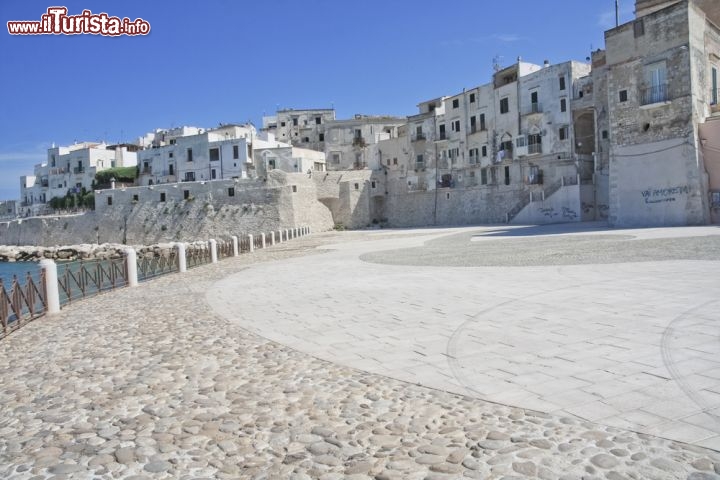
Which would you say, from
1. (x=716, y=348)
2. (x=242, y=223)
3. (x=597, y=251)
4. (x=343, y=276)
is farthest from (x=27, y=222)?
(x=716, y=348)

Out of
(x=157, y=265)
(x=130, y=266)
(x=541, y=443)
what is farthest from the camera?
(x=157, y=265)

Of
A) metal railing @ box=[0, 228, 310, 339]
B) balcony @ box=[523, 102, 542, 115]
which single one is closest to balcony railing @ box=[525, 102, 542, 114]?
balcony @ box=[523, 102, 542, 115]

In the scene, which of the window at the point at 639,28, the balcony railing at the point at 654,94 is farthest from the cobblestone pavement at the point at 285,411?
the window at the point at 639,28

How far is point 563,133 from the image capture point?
41.1 m

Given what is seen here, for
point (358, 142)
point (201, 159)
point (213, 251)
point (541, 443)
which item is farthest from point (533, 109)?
point (541, 443)

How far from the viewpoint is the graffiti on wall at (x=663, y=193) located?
81.7ft

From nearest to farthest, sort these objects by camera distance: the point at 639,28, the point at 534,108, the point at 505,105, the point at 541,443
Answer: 1. the point at 541,443
2. the point at 639,28
3. the point at 534,108
4. the point at 505,105

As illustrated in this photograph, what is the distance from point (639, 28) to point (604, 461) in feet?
94.0

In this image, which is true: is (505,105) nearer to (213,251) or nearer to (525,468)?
(213,251)

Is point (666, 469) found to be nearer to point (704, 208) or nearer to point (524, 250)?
point (524, 250)

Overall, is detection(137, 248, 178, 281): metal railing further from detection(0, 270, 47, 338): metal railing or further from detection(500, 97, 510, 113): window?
detection(500, 97, 510, 113): window

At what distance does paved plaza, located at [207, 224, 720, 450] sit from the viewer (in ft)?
14.2

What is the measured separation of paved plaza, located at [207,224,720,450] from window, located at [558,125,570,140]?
29015 millimetres

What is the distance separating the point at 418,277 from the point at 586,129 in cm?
3512
